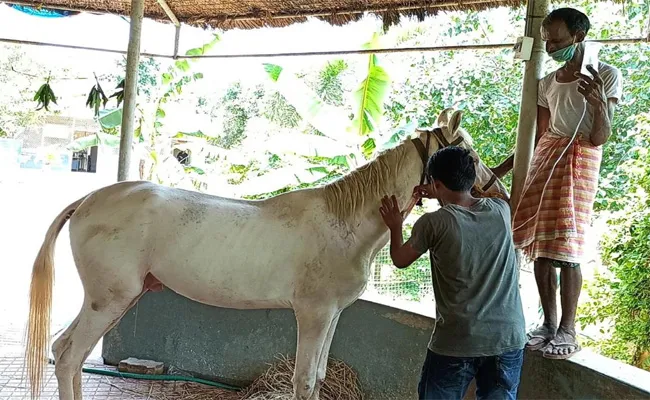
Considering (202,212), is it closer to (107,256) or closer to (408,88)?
(107,256)

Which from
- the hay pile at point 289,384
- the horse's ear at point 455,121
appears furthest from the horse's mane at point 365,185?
the hay pile at point 289,384

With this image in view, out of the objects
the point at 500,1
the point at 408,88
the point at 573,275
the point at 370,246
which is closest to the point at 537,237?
A: the point at 573,275

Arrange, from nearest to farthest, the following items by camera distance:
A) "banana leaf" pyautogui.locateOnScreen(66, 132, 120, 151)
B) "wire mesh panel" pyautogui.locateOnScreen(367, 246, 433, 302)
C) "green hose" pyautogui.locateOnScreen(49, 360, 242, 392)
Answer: "green hose" pyautogui.locateOnScreen(49, 360, 242, 392) → "wire mesh panel" pyautogui.locateOnScreen(367, 246, 433, 302) → "banana leaf" pyautogui.locateOnScreen(66, 132, 120, 151)

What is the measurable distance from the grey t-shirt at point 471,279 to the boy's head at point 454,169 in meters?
0.09

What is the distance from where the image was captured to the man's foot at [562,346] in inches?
92.5

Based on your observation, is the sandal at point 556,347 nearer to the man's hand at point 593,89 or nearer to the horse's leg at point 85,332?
the man's hand at point 593,89

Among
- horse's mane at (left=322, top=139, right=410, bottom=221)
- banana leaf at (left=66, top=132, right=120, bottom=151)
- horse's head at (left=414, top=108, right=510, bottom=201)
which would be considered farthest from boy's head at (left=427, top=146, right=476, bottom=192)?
banana leaf at (left=66, top=132, right=120, bottom=151)

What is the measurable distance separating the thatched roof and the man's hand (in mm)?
1469

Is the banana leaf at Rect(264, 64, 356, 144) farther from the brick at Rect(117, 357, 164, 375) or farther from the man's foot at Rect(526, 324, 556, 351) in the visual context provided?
the man's foot at Rect(526, 324, 556, 351)

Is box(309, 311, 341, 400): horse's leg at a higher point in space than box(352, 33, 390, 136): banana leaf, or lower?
lower

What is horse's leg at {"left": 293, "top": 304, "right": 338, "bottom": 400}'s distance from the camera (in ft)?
8.45

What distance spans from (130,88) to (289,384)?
2323 millimetres

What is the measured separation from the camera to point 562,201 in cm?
240

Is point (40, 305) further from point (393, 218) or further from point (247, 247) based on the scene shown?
point (393, 218)
